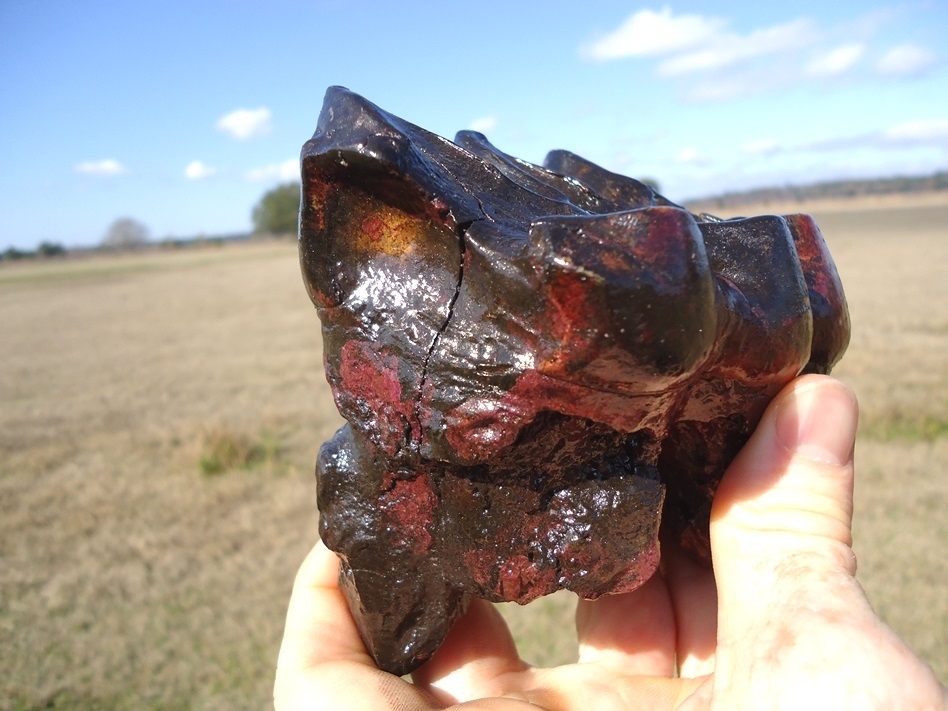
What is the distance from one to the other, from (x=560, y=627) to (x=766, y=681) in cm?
305

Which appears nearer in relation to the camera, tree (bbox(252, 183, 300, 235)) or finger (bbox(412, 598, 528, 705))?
finger (bbox(412, 598, 528, 705))

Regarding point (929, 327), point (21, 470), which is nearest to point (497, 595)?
point (21, 470)

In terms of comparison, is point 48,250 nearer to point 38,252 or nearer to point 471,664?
point 38,252

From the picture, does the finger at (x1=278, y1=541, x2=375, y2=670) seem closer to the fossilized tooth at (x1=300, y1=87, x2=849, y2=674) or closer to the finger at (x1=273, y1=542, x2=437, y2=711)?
the finger at (x1=273, y1=542, x2=437, y2=711)

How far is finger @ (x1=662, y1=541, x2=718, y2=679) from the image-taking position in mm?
2369

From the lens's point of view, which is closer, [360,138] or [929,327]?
[360,138]

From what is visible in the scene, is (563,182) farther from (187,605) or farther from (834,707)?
(187,605)

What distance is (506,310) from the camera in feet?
5.00

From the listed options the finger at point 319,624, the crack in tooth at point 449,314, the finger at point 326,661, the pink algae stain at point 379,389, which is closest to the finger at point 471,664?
the finger at point 326,661

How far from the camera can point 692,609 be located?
2436 mm

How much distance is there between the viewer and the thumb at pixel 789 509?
160 centimetres

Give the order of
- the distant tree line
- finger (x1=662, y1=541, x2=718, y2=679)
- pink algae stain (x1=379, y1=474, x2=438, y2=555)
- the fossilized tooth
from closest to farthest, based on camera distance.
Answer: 1. the fossilized tooth
2. pink algae stain (x1=379, y1=474, x2=438, y2=555)
3. finger (x1=662, y1=541, x2=718, y2=679)
4. the distant tree line

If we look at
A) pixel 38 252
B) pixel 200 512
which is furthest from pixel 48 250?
pixel 200 512

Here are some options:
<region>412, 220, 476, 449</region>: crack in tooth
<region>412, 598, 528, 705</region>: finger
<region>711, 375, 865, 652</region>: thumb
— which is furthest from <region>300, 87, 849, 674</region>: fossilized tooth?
<region>412, 598, 528, 705</region>: finger
